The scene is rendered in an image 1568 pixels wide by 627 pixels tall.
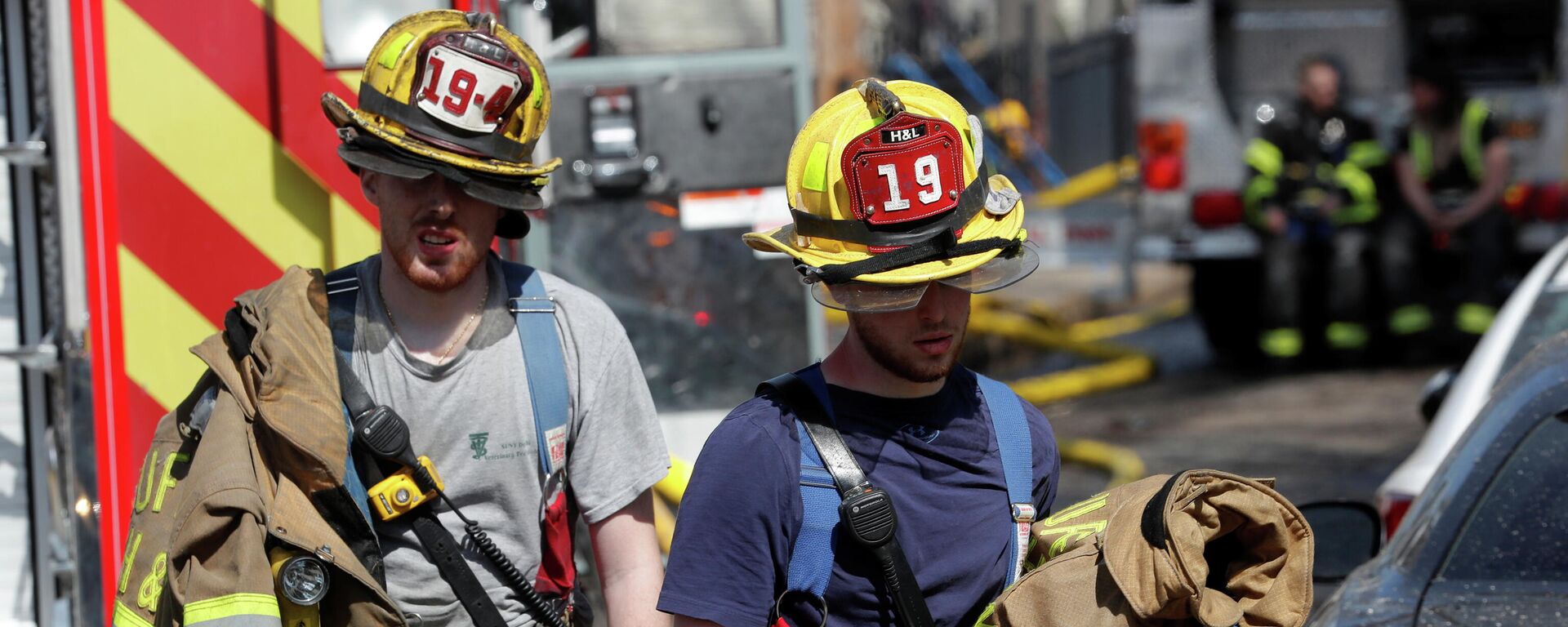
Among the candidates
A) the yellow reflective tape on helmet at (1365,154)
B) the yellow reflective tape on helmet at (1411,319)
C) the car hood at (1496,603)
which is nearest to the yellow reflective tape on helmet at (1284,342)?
the yellow reflective tape on helmet at (1411,319)

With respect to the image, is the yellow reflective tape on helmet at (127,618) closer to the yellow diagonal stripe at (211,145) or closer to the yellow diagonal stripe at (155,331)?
the yellow diagonal stripe at (155,331)

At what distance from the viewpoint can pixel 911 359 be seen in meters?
2.20

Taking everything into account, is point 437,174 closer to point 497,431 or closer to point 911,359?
point 497,431

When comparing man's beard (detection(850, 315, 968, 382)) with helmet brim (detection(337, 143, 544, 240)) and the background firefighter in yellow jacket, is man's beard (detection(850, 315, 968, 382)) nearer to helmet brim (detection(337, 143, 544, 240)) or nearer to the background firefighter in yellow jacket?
helmet brim (detection(337, 143, 544, 240))

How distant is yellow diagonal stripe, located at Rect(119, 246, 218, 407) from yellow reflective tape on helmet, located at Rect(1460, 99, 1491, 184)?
28.5 feet

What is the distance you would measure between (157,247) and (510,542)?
0.97m

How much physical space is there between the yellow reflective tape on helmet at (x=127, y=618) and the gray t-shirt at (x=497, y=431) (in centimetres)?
34

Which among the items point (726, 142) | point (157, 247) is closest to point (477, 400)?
point (157, 247)

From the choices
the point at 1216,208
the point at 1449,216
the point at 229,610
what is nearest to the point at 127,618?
the point at 229,610

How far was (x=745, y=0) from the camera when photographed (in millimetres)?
4453

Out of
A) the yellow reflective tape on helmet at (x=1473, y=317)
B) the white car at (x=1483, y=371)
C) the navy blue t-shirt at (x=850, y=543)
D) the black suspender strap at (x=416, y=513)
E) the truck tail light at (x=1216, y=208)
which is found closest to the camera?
the navy blue t-shirt at (x=850, y=543)

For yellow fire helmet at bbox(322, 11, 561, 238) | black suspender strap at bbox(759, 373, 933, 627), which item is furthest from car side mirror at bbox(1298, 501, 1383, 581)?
yellow fire helmet at bbox(322, 11, 561, 238)

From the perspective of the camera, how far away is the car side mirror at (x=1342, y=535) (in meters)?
2.97

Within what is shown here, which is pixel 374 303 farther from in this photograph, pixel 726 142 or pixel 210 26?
pixel 726 142
